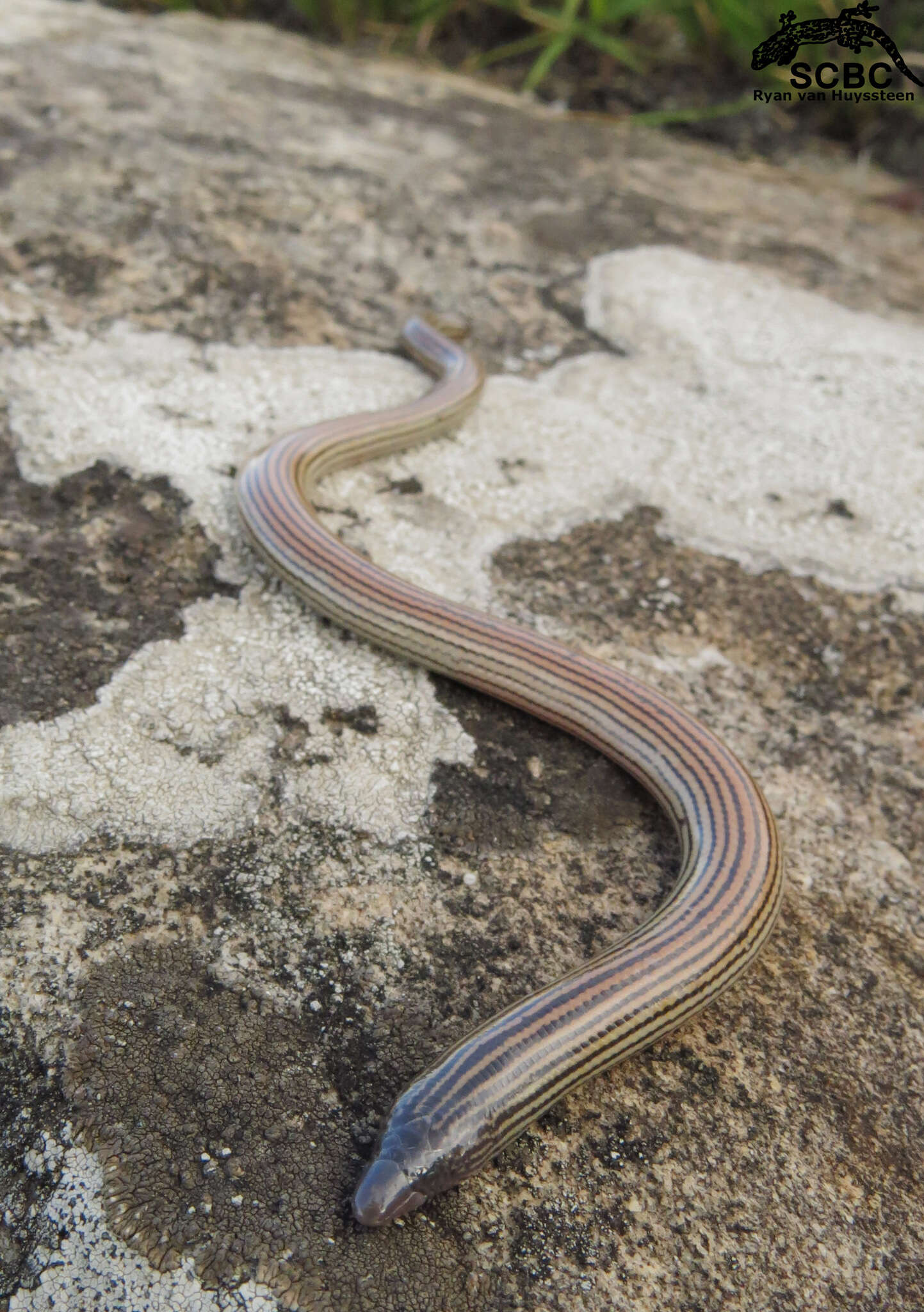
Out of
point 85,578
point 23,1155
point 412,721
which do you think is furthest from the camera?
point 85,578

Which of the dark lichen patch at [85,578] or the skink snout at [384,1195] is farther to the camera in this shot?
the dark lichen patch at [85,578]

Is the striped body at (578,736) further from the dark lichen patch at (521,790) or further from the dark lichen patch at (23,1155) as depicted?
the dark lichen patch at (23,1155)

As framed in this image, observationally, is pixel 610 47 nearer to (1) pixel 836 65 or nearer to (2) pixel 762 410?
(1) pixel 836 65

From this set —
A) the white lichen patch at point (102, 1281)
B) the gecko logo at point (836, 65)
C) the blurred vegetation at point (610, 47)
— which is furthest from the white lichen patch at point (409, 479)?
the blurred vegetation at point (610, 47)

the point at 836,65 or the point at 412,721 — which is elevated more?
the point at 836,65

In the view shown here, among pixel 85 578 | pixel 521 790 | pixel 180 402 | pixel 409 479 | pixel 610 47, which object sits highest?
pixel 610 47

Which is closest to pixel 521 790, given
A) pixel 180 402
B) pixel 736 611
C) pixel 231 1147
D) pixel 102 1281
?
pixel 736 611

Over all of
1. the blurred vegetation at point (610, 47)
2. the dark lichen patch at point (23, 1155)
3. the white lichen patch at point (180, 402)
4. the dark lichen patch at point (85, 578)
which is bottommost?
the dark lichen patch at point (23, 1155)

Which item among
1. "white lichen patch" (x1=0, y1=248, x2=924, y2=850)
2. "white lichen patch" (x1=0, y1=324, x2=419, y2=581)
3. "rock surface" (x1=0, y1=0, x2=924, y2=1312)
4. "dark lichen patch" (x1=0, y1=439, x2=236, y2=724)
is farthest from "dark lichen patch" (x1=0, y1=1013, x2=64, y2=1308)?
"white lichen patch" (x1=0, y1=324, x2=419, y2=581)
